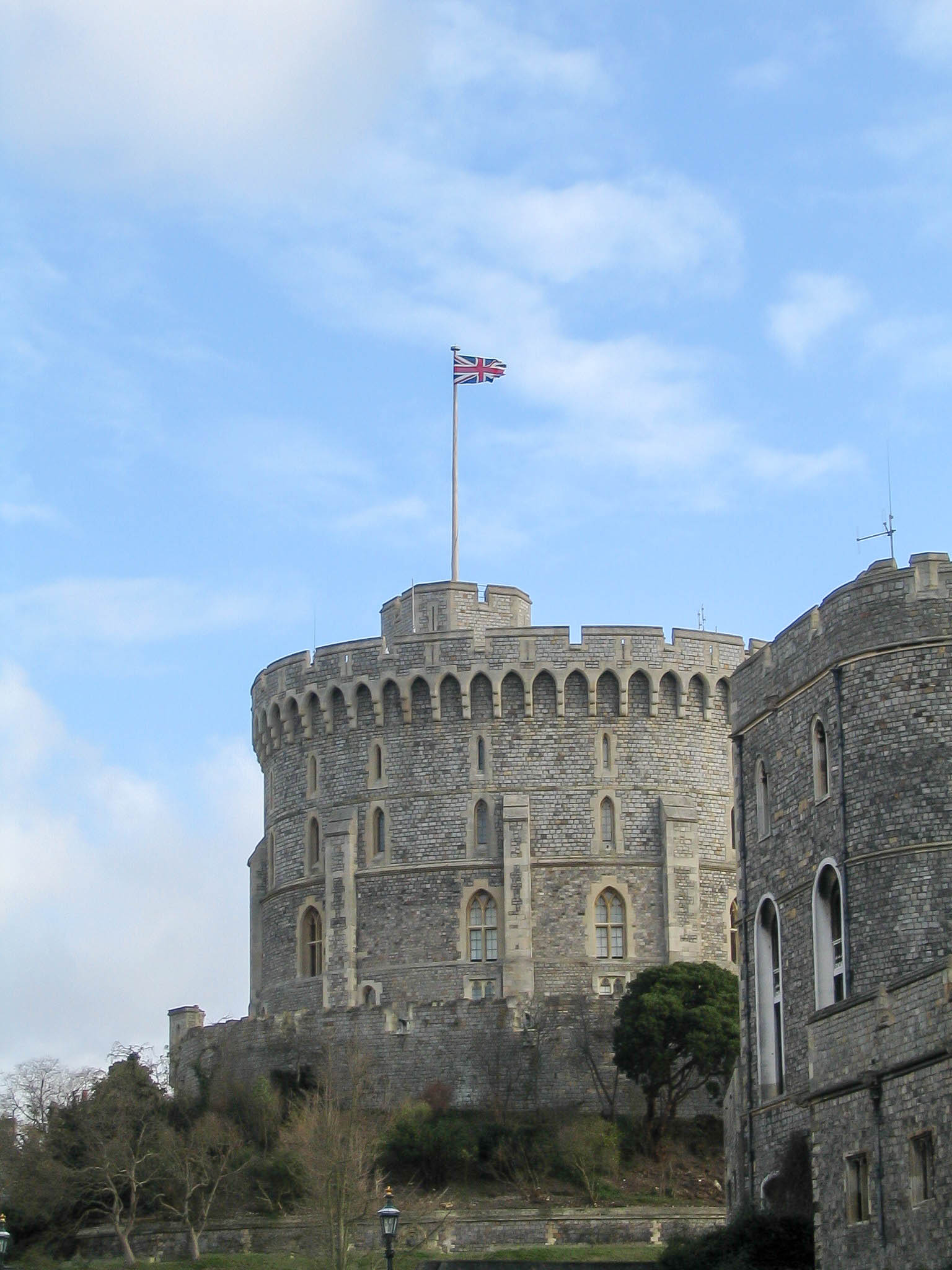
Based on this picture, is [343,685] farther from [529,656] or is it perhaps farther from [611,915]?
[611,915]

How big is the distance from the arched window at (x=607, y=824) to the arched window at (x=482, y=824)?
3060 mm

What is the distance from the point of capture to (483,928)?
61.3m

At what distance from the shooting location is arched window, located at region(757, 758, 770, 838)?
123 ft

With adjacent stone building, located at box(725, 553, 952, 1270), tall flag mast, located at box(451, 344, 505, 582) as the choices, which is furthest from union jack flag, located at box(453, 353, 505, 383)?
adjacent stone building, located at box(725, 553, 952, 1270)

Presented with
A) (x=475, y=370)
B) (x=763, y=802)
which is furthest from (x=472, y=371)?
(x=763, y=802)

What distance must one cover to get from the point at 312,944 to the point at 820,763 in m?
30.9

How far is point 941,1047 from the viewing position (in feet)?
89.3

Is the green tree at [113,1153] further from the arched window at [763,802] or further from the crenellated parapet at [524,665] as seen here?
the arched window at [763,802]

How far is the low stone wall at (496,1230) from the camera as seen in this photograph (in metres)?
48.2

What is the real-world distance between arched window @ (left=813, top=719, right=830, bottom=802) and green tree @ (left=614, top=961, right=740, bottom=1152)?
61.0 ft

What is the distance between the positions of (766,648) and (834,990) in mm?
6132

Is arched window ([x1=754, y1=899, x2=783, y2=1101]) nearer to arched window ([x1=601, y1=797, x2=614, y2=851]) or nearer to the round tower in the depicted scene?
the round tower

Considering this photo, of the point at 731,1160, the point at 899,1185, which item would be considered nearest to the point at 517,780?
the point at 731,1160

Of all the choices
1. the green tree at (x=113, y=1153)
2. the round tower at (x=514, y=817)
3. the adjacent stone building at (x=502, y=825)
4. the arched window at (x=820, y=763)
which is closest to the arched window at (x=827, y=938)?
the arched window at (x=820, y=763)
